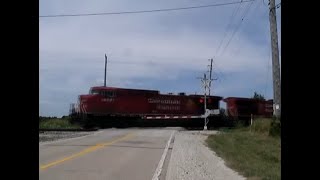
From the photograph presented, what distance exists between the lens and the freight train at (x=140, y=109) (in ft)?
197

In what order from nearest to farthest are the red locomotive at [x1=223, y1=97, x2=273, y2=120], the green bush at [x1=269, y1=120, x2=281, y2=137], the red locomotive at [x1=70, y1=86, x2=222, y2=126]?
the green bush at [x1=269, y1=120, x2=281, y2=137] < the red locomotive at [x1=70, y1=86, x2=222, y2=126] < the red locomotive at [x1=223, y1=97, x2=273, y2=120]

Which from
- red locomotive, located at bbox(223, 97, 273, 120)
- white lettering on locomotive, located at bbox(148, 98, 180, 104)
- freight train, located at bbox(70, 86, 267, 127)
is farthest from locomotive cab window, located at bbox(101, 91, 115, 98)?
red locomotive, located at bbox(223, 97, 273, 120)

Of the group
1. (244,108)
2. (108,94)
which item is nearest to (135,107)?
(108,94)

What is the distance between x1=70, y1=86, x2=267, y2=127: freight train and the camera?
5991cm

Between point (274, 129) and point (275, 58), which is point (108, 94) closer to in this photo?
point (274, 129)

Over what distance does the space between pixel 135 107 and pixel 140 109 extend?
660 mm

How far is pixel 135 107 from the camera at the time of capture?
62375 millimetres

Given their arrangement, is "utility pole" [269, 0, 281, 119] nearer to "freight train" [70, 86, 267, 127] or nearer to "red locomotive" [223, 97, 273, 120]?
"freight train" [70, 86, 267, 127]

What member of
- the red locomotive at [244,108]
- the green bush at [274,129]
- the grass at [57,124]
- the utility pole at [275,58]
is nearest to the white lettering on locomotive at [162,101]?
the red locomotive at [244,108]

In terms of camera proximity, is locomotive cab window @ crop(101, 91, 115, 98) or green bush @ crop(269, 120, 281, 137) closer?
green bush @ crop(269, 120, 281, 137)

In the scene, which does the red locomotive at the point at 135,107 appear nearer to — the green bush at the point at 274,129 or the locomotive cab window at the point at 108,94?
the locomotive cab window at the point at 108,94
